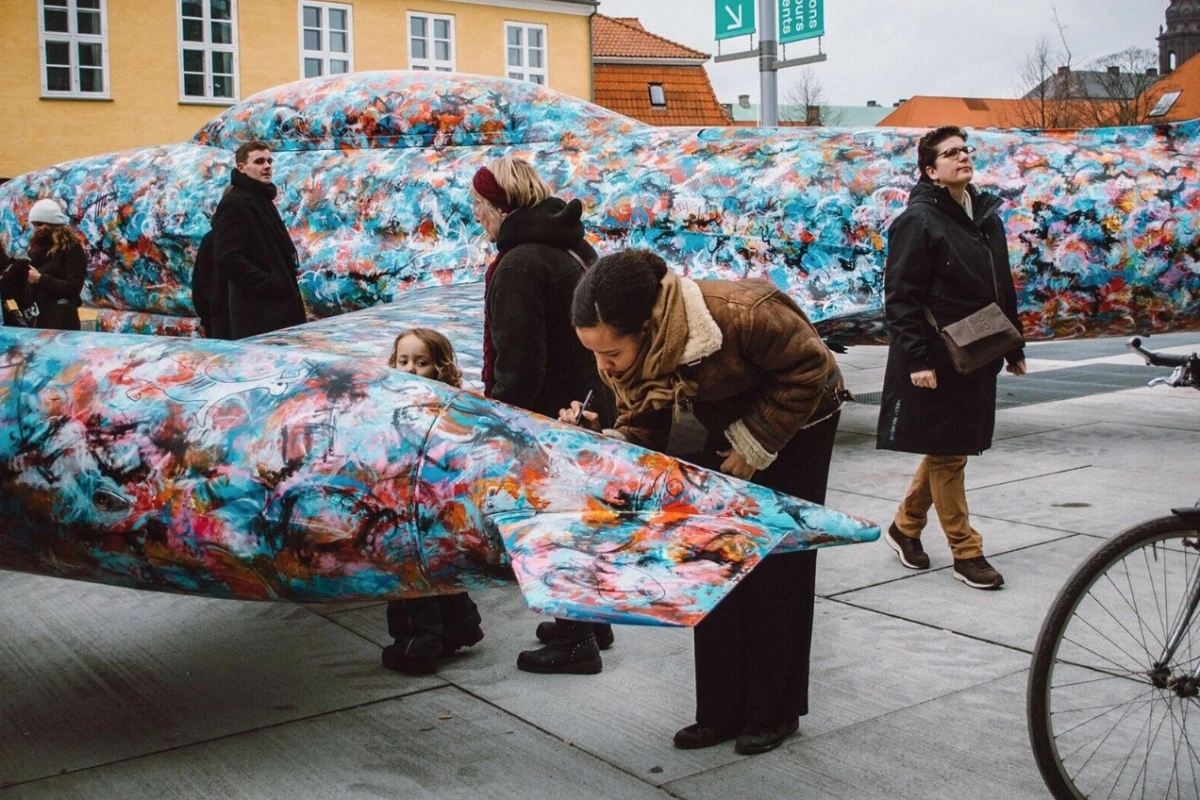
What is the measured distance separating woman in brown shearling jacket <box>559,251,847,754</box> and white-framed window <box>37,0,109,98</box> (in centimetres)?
2357

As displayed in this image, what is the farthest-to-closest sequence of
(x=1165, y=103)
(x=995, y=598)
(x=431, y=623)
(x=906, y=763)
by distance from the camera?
(x=1165, y=103) → (x=995, y=598) → (x=431, y=623) → (x=906, y=763)

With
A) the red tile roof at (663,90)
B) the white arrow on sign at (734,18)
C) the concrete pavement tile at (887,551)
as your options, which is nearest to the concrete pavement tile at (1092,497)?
the concrete pavement tile at (887,551)

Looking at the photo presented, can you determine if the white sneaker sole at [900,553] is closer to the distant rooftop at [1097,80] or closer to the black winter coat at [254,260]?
the black winter coat at [254,260]

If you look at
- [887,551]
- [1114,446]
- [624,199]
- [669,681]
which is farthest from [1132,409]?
[669,681]

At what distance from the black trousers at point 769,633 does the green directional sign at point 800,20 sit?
34.9ft

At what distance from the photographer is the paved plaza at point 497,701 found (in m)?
3.51

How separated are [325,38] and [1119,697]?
26.5 m

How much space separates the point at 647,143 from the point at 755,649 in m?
5.03

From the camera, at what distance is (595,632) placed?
4.59m

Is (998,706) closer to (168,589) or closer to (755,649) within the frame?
(755,649)

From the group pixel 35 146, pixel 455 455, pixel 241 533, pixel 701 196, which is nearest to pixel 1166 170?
pixel 701 196

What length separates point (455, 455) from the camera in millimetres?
3629

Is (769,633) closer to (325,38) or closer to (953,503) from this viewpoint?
(953,503)

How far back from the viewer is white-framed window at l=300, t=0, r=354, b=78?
89.8 ft
